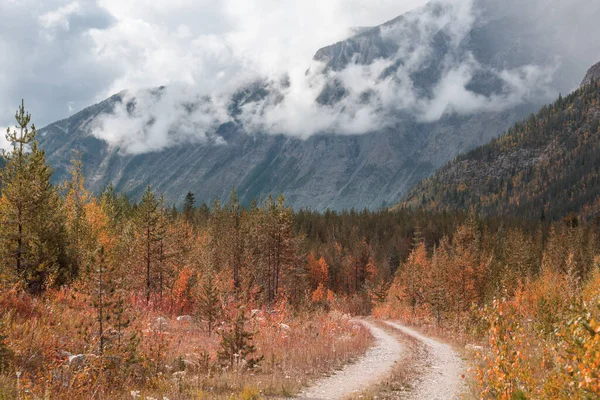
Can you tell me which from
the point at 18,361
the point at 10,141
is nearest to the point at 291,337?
the point at 18,361

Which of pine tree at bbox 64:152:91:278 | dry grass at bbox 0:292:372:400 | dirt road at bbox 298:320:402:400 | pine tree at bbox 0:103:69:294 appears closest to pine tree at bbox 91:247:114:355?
dry grass at bbox 0:292:372:400

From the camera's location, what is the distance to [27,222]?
1727cm

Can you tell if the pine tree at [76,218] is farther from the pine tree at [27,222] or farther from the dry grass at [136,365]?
the dry grass at [136,365]

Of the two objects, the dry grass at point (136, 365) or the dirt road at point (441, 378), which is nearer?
the dry grass at point (136, 365)

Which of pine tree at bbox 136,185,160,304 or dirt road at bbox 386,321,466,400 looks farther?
pine tree at bbox 136,185,160,304

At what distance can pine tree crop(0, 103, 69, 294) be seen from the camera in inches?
659

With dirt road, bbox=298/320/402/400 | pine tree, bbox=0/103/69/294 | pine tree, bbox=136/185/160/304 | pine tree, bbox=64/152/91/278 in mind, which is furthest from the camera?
pine tree, bbox=136/185/160/304

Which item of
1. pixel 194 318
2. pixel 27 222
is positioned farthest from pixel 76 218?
pixel 194 318

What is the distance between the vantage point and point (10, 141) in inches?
770

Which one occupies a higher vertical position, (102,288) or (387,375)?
(102,288)

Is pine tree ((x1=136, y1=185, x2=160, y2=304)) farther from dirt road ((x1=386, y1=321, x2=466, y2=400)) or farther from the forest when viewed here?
dirt road ((x1=386, y1=321, x2=466, y2=400))

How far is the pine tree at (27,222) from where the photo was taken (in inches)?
659

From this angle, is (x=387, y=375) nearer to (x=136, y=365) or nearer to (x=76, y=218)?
(x=136, y=365)

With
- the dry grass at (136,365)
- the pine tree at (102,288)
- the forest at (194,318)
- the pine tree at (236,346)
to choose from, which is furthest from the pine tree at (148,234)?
the pine tree at (102,288)
